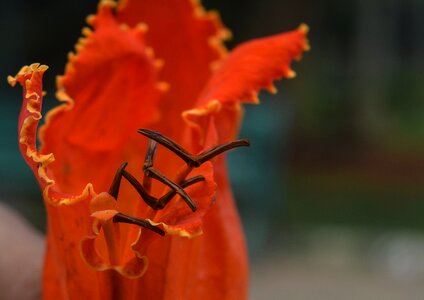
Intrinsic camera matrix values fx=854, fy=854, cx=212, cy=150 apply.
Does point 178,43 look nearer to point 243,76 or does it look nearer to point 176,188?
point 243,76

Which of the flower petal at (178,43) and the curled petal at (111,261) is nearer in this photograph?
the curled petal at (111,261)

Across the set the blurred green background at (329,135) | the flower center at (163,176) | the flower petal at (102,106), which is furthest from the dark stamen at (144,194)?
the blurred green background at (329,135)

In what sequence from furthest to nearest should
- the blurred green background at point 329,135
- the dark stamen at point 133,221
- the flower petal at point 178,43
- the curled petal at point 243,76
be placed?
1. the blurred green background at point 329,135
2. the flower petal at point 178,43
3. the curled petal at point 243,76
4. the dark stamen at point 133,221

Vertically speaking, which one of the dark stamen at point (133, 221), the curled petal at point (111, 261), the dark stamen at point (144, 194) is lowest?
the curled petal at point (111, 261)

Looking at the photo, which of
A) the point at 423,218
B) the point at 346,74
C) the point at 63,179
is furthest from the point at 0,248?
the point at 423,218

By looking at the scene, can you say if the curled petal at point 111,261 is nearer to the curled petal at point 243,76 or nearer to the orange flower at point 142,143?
the orange flower at point 142,143

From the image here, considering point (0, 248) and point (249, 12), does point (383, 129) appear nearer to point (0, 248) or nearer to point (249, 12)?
point (249, 12)

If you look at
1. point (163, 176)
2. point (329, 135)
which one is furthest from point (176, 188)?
point (329, 135)
